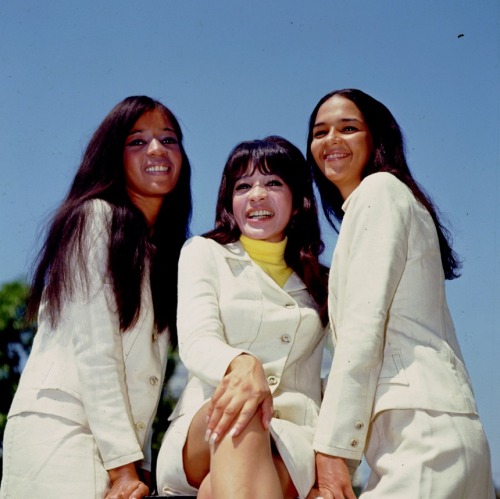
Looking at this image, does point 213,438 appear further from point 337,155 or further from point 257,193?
point 337,155

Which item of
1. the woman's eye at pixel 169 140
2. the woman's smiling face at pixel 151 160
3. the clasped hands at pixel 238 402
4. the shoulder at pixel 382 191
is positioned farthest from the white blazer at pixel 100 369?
the shoulder at pixel 382 191

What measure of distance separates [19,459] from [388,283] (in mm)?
1857

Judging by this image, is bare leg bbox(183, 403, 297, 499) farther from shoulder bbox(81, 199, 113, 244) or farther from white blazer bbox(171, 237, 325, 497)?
shoulder bbox(81, 199, 113, 244)

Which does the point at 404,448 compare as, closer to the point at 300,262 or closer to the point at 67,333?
the point at 300,262

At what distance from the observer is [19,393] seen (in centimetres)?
425

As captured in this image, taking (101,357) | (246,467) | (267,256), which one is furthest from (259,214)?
(246,467)

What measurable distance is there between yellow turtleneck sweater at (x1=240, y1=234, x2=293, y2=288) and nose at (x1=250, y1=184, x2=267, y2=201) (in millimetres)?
195

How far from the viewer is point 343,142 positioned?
4.29 m

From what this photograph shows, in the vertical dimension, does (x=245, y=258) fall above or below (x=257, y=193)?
below

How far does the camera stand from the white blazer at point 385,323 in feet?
11.5

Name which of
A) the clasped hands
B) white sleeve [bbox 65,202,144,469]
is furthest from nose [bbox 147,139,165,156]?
the clasped hands

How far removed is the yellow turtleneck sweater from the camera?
13.9 feet

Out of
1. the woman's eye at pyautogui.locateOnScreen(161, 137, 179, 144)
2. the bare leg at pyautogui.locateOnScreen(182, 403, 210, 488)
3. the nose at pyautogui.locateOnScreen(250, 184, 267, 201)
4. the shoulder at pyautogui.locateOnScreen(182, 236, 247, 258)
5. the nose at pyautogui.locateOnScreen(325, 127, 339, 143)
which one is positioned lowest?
the bare leg at pyautogui.locateOnScreen(182, 403, 210, 488)

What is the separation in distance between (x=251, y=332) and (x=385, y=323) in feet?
1.93
